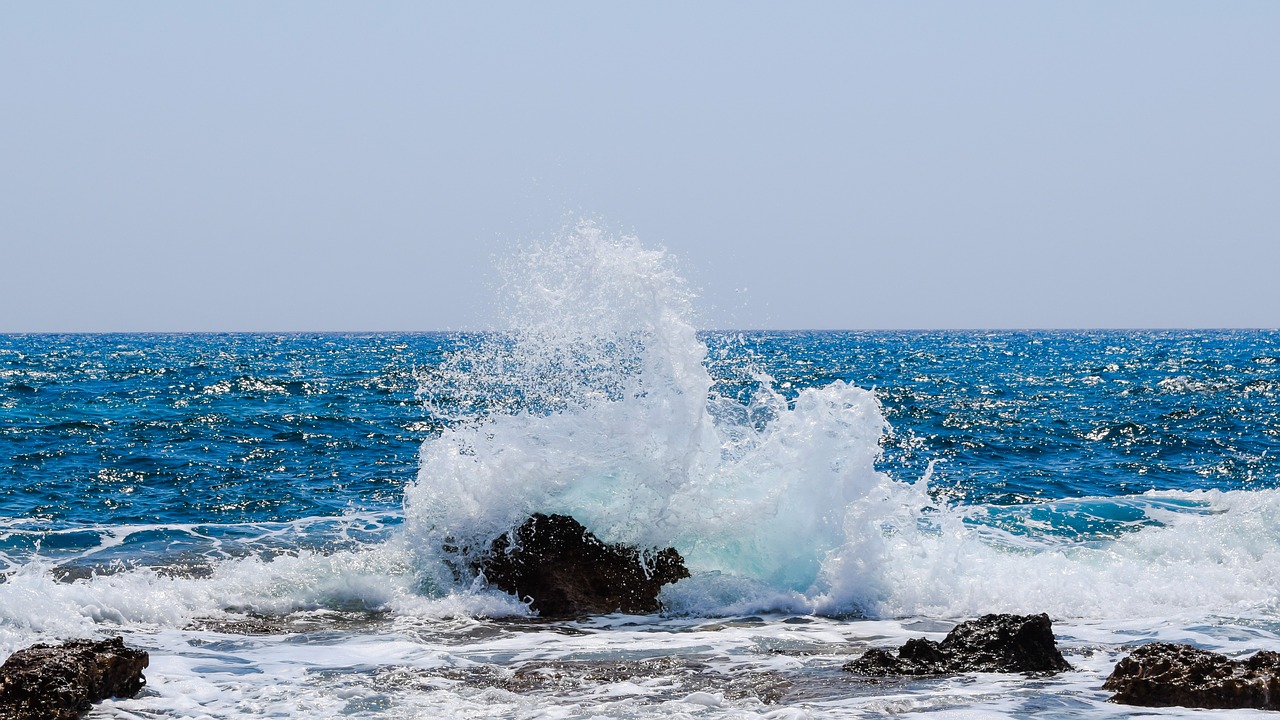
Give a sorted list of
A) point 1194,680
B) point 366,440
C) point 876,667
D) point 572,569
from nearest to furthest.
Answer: point 1194,680 → point 876,667 → point 572,569 → point 366,440

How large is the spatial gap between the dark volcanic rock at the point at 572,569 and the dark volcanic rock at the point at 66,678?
3.21 metres

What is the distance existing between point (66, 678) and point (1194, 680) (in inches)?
223

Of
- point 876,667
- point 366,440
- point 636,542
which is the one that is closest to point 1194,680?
point 876,667

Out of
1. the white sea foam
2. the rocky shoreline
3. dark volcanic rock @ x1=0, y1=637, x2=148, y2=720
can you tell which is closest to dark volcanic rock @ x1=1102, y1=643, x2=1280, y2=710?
the rocky shoreline

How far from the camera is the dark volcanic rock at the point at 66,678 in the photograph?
18.0 feet

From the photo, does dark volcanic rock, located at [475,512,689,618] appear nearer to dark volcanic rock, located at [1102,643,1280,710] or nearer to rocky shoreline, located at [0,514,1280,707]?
rocky shoreline, located at [0,514,1280,707]

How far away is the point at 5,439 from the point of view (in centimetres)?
1856

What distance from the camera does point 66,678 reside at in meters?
5.71

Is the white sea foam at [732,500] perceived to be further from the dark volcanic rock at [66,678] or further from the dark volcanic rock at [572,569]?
the dark volcanic rock at [66,678]

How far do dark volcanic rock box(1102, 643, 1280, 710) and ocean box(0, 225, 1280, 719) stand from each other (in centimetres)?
13

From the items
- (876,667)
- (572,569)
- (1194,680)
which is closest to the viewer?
(1194,680)

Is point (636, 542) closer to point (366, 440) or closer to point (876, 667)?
point (876, 667)

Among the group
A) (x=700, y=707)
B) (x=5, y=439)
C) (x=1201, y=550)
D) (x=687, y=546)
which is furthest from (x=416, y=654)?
(x=5, y=439)

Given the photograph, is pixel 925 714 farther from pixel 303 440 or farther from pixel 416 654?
pixel 303 440
